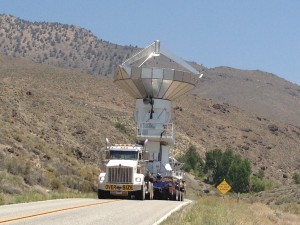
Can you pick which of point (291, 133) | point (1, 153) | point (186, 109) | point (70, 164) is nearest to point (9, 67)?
point (186, 109)

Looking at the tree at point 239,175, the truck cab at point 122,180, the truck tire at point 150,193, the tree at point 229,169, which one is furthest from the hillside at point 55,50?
the truck cab at point 122,180

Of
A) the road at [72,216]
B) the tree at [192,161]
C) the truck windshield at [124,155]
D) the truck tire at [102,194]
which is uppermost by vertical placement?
the tree at [192,161]

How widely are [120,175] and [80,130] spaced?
3388 cm

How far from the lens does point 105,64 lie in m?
184

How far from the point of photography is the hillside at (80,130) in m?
40.0

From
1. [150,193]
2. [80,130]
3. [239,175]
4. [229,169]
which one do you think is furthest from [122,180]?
[229,169]

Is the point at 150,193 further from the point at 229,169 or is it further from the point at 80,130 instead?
the point at 229,169

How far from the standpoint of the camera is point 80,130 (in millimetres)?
65875

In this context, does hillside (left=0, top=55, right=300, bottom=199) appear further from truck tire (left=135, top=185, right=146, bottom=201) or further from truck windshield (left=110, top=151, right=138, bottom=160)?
truck tire (left=135, top=185, right=146, bottom=201)

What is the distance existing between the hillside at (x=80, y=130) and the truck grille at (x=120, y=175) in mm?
4059

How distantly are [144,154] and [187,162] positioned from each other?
4494cm

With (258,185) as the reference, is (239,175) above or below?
above

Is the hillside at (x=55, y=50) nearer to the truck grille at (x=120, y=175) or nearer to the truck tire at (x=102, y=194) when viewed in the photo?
the truck grille at (x=120, y=175)

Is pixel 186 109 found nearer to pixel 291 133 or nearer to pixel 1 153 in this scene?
pixel 291 133
